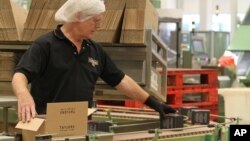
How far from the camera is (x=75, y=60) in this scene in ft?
10.1

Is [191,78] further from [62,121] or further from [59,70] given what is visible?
[62,121]

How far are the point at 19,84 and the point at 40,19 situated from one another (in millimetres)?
1448

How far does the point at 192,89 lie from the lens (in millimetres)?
6816

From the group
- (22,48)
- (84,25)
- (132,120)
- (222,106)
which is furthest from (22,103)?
(222,106)

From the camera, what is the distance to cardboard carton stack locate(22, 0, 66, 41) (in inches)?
160

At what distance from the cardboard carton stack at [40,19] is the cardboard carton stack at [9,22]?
0.07m

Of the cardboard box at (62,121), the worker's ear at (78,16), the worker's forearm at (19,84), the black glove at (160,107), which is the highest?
the worker's ear at (78,16)

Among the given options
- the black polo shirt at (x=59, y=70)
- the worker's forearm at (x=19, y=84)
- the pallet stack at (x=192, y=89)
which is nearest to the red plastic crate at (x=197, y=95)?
the pallet stack at (x=192, y=89)

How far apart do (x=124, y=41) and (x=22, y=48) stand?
854 mm

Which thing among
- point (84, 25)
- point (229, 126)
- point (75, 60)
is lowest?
point (229, 126)

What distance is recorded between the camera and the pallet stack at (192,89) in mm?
6590

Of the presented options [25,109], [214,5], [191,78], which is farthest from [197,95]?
[214,5]

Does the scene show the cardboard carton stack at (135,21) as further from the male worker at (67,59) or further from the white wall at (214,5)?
the white wall at (214,5)

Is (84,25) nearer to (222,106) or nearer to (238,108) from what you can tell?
(238,108)
